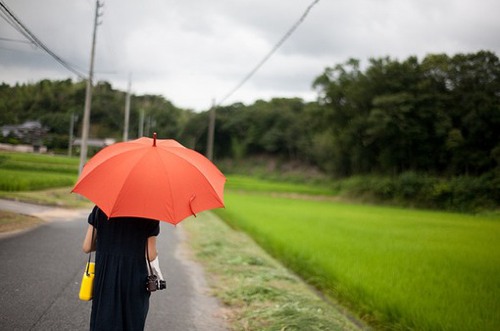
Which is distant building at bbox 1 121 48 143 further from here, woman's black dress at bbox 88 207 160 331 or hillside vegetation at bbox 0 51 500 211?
woman's black dress at bbox 88 207 160 331

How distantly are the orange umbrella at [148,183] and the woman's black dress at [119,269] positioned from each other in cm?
17

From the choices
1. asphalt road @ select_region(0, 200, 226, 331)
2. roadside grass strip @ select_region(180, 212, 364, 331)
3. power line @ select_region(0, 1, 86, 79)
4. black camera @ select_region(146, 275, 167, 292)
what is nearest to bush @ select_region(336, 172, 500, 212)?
roadside grass strip @ select_region(180, 212, 364, 331)

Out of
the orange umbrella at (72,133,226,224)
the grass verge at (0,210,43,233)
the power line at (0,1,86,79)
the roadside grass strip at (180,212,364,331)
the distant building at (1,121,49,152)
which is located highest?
the power line at (0,1,86,79)

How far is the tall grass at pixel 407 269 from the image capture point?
16.9 feet

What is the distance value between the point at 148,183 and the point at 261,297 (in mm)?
3796

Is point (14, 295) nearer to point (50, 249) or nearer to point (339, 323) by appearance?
point (50, 249)

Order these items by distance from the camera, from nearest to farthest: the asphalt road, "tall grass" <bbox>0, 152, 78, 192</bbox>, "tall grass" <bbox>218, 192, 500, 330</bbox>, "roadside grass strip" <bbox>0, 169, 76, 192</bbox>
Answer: the asphalt road, "tall grass" <bbox>218, 192, 500, 330</bbox>, "tall grass" <bbox>0, 152, 78, 192</bbox>, "roadside grass strip" <bbox>0, 169, 76, 192</bbox>

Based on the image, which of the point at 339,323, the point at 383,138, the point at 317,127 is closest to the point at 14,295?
the point at 339,323

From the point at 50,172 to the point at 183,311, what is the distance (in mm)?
11239

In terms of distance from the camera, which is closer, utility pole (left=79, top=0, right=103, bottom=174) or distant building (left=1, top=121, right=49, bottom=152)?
distant building (left=1, top=121, right=49, bottom=152)

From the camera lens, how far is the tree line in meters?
8.53

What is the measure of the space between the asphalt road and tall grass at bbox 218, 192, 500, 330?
2.35 meters

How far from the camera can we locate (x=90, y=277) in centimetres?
249

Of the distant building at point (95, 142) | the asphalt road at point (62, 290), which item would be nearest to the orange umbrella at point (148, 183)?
the asphalt road at point (62, 290)
